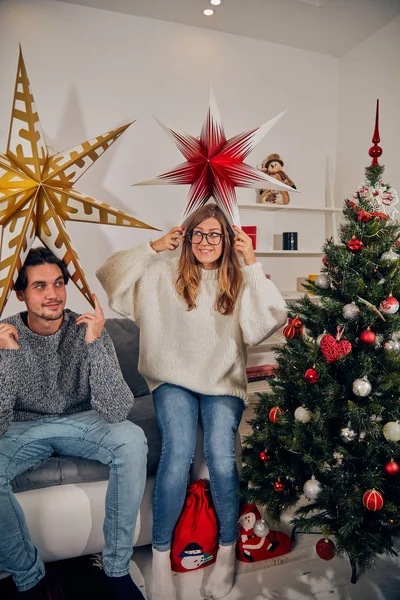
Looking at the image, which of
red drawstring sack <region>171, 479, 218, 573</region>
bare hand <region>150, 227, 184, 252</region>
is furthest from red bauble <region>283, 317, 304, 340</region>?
red drawstring sack <region>171, 479, 218, 573</region>

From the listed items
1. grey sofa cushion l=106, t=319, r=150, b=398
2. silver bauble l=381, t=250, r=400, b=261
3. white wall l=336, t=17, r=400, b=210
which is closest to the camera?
silver bauble l=381, t=250, r=400, b=261

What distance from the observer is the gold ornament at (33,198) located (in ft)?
4.35

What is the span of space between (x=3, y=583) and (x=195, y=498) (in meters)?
0.69

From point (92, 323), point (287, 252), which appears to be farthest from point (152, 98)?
point (92, 323)

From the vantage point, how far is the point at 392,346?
1406 mm

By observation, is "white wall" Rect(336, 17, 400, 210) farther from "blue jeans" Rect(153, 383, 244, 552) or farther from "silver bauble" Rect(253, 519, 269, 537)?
"silver bauble" Rect(253, 519, 269, 537)

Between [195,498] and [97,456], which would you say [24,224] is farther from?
[195,498]

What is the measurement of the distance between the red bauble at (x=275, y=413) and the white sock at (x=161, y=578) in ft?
1.91

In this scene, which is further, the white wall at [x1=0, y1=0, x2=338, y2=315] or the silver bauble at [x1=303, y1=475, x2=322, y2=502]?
the white wall at [x1=0, y1=0, x2=338, y2=315]

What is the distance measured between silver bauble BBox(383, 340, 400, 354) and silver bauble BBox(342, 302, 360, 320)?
0.13 metres

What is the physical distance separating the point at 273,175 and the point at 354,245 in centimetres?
224

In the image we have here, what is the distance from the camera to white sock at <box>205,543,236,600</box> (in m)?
1.51

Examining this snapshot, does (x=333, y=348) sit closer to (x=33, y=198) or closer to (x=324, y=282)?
(x=324, y=282)

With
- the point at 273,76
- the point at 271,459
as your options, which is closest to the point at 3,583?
the point at 271,459
